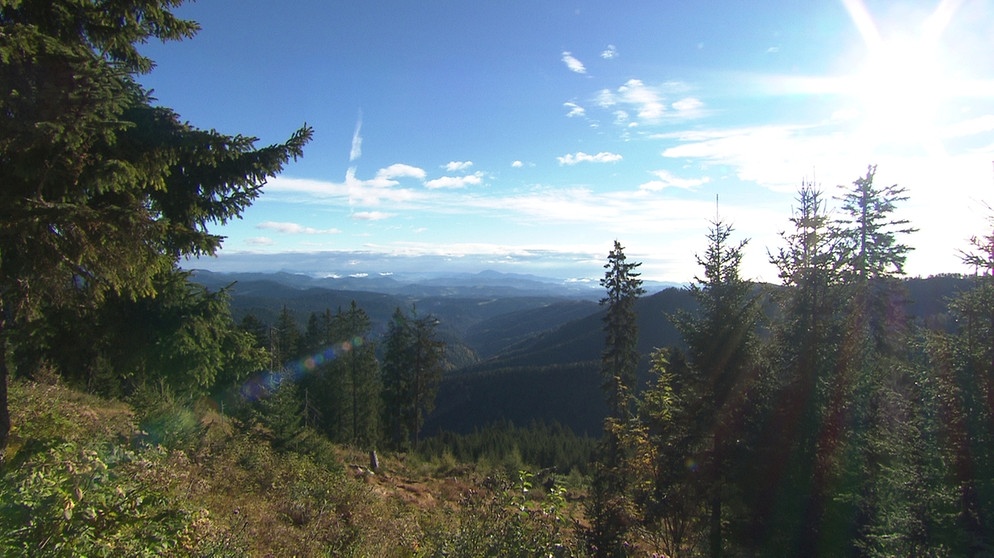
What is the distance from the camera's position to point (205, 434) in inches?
406

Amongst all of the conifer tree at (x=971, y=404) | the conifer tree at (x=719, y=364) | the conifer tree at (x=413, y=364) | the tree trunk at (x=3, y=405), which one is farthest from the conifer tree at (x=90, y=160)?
the conifer tree at (x=413, y=364)

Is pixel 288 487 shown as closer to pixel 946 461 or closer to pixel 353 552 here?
pixel 353 552

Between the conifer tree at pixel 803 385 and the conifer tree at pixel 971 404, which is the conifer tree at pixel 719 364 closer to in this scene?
the conifer tree at pixel 803 385

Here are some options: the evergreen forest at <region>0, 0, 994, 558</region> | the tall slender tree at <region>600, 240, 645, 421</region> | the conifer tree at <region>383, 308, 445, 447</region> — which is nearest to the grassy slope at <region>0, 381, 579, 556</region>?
the evergreen forest at <region>0, 0, 994, 558</region>

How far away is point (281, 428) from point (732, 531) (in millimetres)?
11926

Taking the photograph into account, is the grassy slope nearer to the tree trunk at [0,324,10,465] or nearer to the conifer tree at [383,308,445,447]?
the tree trunk at [0,324,10,465]

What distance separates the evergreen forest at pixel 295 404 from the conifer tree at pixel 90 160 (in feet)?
0.09

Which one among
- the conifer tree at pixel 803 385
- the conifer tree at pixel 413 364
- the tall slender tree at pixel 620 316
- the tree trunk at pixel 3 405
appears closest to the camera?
the tree trunk at pixel 3 405

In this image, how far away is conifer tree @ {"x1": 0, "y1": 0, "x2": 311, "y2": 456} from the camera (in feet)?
14.9

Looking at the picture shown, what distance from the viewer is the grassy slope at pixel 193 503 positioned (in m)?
3.51

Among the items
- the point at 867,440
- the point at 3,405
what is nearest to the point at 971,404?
the point at 867,440

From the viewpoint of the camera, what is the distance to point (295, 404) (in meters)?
16.7

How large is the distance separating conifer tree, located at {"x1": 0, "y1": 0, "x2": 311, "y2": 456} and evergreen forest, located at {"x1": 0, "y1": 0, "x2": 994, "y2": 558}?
29 millimetres

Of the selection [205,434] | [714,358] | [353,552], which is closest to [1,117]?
[353,552]
